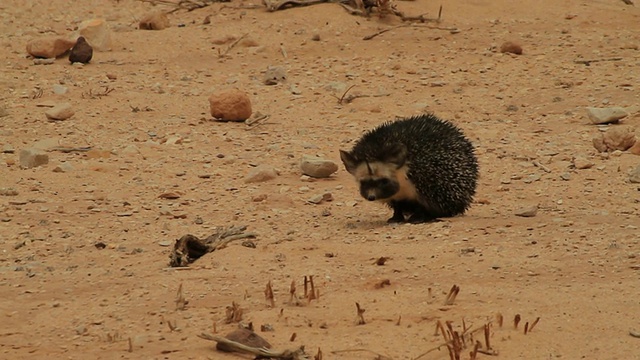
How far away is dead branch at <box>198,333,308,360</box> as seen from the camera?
5.05 meters

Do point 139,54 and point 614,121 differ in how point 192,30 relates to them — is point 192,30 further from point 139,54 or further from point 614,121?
point 614,121

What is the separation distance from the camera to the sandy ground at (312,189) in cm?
559

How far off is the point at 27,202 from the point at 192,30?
5125 millimetres

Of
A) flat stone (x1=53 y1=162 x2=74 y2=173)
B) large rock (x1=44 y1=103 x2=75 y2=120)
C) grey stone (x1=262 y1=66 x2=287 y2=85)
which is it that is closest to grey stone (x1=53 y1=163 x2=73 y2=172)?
flat stone (x1=53 y1=162 x2=74 y2=173)

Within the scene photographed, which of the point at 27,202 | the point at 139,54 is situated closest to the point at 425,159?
the point at 27,202

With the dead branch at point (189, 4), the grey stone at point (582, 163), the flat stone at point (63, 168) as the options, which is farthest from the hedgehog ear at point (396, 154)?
the dead branch at point (189, 4)

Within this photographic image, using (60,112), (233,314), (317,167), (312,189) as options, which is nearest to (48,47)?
(60,112)

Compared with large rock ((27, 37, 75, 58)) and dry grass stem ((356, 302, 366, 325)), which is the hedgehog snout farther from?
large rock ((27, 37, 75, 58))

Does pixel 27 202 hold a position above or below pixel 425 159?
below

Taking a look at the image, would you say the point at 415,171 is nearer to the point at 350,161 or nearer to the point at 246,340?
the point at 350,161

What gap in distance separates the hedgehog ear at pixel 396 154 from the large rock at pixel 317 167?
3.80ft

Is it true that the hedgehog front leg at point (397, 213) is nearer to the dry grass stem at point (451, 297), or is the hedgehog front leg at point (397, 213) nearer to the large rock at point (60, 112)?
the dry grass stem at point (451, 297)

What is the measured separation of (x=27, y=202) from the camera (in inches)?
319

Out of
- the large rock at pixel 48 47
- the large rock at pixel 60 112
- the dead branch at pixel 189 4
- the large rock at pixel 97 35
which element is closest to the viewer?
the large rock at pixel 60 112
